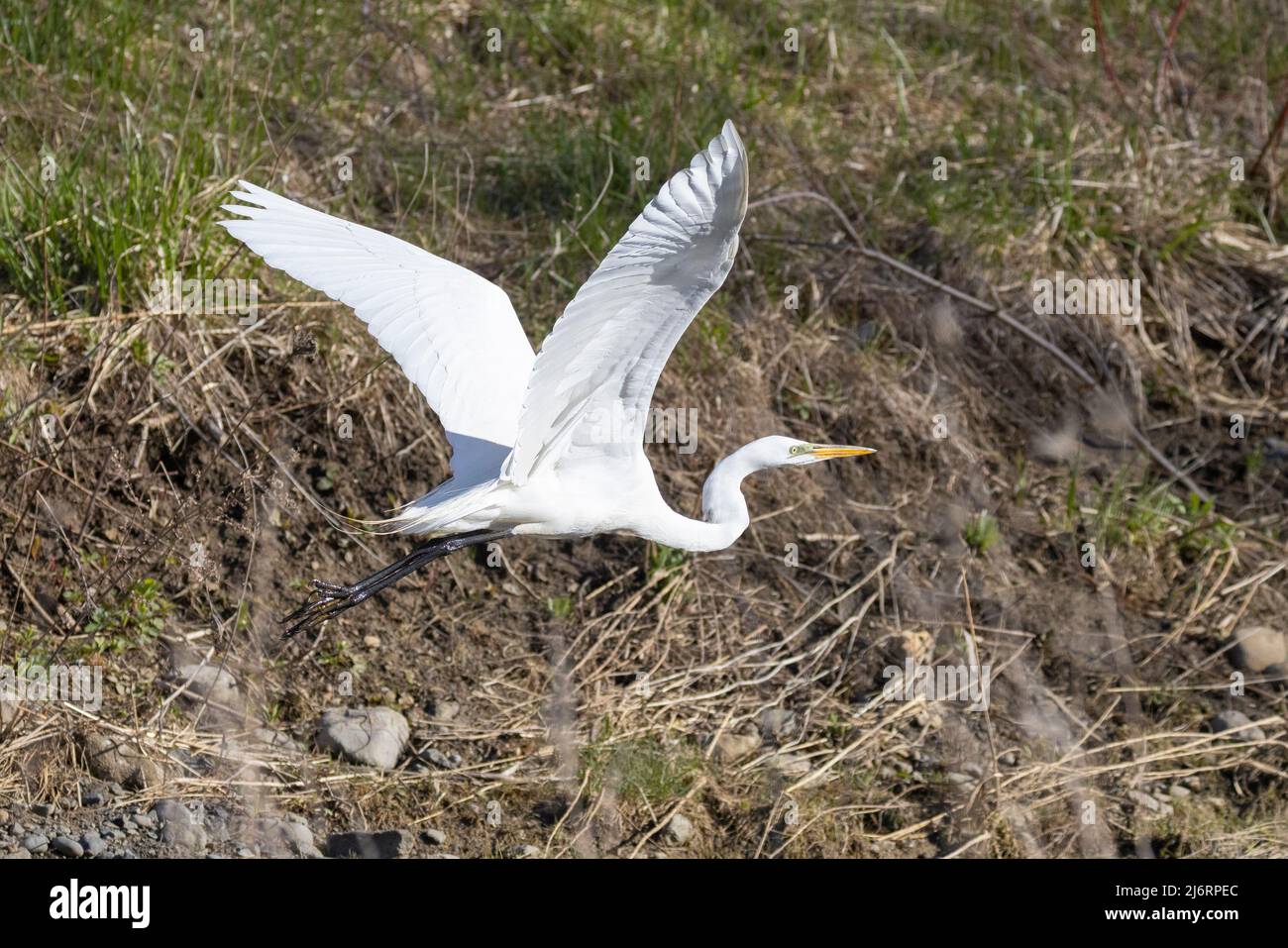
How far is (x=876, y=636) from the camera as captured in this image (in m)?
5.48

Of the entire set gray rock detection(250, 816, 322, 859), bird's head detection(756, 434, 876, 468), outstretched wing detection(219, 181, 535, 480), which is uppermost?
outstretched wing detection(219, 181, 535, 480)

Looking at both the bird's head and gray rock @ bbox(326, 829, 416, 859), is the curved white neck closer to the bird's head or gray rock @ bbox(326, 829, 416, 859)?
the bird's head

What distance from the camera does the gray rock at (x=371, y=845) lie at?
4.15 meters

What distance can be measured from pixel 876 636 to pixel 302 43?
152 inches

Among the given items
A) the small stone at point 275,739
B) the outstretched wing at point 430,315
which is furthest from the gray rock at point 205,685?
the outstretched wing at point 430,315

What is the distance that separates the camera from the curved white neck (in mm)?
4340

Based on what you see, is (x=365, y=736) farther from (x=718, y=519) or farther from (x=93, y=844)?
(x=718, y=519)

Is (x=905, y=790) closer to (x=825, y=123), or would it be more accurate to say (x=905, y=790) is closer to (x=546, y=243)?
(x=546, y=243)

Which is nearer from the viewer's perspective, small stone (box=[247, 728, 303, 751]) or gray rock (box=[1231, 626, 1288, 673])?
small stone (box=[247, 728, 303, 751])
